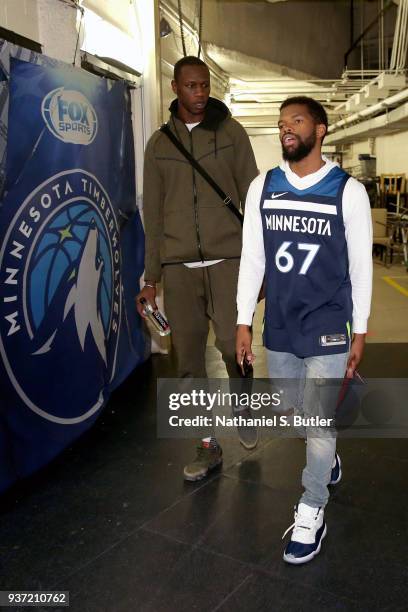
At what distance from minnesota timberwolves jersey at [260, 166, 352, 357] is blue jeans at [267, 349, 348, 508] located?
0.18 feet

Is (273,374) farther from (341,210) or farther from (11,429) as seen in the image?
(11,429)

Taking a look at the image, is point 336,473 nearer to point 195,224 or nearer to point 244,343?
point 244,343

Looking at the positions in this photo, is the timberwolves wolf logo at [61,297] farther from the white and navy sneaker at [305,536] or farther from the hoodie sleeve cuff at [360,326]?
the hoodie sleeve cuff at [360,326]

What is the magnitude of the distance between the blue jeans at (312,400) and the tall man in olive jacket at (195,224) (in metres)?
0.58

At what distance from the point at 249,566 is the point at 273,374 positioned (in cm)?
68

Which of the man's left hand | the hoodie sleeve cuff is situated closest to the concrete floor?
the man's left hand

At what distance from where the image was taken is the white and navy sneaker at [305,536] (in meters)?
2.10

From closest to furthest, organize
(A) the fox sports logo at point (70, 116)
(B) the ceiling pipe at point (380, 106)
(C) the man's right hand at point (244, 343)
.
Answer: (C) the man's right hand at point (244, 343)
(A) the fox sports logo at point (70, 116)
(B) the ceiling pipe at point (380, 106)

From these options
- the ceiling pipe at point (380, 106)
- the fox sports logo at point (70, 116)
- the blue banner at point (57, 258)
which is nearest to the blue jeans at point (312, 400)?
the blue banner at point (57, 258)

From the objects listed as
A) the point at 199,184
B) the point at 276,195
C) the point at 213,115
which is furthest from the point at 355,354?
the point at 213,115

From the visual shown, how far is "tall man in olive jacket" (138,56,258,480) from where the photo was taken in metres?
2.64

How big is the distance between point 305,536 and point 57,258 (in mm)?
1735

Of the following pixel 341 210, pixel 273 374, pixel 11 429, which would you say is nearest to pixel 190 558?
pixel 273 374

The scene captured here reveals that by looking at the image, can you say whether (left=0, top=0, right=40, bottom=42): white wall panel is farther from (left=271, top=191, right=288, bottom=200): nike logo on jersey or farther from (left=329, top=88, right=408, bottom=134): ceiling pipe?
(left=329, top=88, right=408, bottom=134): ceiling pipe
